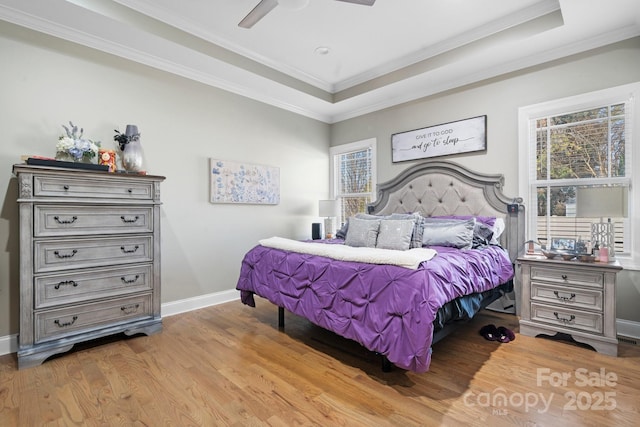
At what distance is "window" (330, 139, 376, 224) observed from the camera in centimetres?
467

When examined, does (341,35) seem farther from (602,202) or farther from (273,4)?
(602,202)

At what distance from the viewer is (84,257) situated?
2.47m

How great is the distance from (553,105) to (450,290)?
93.9 inches

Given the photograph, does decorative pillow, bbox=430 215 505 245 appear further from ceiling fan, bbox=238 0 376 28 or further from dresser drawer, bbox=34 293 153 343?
dresser drawer, bbox=34 293 153 343

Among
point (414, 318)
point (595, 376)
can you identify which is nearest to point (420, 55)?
point (414, 318)

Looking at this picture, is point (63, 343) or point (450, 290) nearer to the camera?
point (450, 290)

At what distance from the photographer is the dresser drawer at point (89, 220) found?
2.29 m

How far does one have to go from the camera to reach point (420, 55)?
3.53 meters

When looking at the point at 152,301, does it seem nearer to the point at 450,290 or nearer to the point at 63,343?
the point at 63,343

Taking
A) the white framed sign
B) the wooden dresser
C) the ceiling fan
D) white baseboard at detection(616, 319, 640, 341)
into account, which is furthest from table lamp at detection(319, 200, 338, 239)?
white baseboard at detection(616, 319, 640, 341)

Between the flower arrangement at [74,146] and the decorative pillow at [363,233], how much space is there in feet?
8.04

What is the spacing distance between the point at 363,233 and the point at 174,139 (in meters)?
2.28

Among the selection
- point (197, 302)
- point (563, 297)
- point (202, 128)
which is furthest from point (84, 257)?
point (563, 297)

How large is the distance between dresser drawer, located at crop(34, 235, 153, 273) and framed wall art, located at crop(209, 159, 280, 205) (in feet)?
3.65
